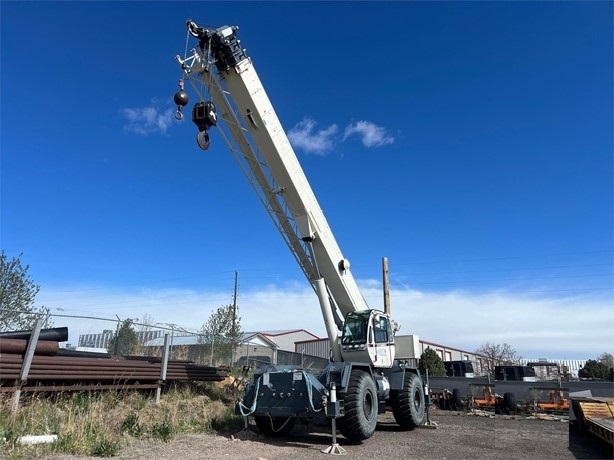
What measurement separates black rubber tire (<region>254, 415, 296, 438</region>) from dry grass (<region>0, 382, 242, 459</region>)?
0.99 m

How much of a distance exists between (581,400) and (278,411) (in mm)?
7624

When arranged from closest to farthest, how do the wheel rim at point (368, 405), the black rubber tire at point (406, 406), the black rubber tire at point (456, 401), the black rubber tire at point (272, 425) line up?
the wheel rim at point (368, 405) → the black rubber tire at point (272, 425) → the black rubber tire at point (406, 406) → the black rubber tire at point (456, 401)

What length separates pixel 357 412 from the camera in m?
9.90

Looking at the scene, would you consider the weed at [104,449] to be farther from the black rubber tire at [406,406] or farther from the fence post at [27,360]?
the black rubber tire at [406,406]

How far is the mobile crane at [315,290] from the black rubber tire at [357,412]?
2cm

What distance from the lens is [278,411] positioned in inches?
399

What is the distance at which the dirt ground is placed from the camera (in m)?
8.69

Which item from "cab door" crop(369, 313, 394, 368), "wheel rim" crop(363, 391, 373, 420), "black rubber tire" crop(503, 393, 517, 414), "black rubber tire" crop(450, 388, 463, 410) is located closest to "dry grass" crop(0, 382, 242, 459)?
"wheel rim" crop(363, 391, 373, 420)

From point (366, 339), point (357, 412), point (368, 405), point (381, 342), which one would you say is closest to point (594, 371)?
point (381, 342)

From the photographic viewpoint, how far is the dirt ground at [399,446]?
8.69 m

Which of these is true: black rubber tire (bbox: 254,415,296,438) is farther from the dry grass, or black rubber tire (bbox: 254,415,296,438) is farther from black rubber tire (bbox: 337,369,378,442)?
black rubber tire (bbox: 337,369,378,442)

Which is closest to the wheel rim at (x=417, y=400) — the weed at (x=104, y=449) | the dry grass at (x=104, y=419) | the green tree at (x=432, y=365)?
the dry grass at (x=104, y=419)

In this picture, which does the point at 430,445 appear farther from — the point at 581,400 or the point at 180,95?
the point at 180,95

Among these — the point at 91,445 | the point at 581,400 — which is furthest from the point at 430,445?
the point at 91,445
